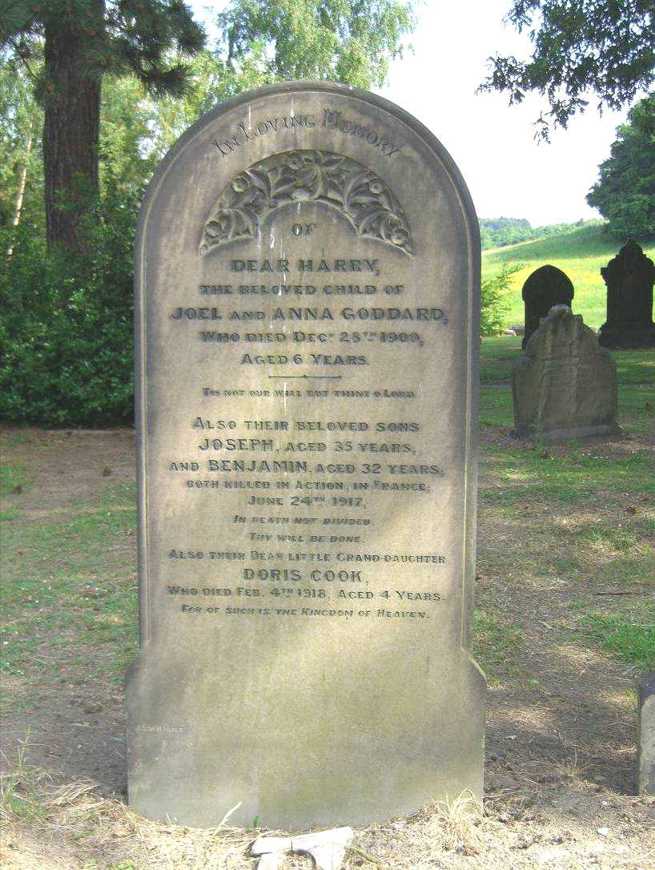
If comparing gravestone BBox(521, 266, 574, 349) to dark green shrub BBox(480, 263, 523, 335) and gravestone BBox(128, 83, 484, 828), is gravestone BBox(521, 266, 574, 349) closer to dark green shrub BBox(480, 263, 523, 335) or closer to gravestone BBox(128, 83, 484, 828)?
dark green shrub BBox(480, 263, 523, 335)

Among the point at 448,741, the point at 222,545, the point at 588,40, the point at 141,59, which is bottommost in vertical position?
the point at 448,741

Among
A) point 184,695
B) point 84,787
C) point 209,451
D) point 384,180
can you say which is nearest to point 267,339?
point 209,451

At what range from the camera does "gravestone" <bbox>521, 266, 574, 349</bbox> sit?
631 inches

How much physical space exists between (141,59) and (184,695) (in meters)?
10.3

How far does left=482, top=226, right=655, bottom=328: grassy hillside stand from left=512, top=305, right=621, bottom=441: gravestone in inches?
839

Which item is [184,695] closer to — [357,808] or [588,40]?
[357,808]

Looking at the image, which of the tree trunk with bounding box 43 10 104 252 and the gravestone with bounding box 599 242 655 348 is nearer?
the tree trunk with bounding box 43 10 104 252

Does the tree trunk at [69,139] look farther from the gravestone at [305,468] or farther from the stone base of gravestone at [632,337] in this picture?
the stone base of gravestone at [632,337]

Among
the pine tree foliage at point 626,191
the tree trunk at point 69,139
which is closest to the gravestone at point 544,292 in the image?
the tree trunk at point 69,139

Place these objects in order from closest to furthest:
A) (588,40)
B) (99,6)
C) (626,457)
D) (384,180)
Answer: (384,180) → (626,457) → (99,6) → (588,40)

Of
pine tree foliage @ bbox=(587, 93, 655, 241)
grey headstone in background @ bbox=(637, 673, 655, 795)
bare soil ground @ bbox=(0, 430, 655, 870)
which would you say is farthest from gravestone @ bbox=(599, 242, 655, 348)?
pine tree foliage @ bbox=(587, 93, 655, 241)

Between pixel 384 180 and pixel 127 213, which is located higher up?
pixel 127 213

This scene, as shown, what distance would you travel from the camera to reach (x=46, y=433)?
11.4m

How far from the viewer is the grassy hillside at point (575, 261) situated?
36.2 m
